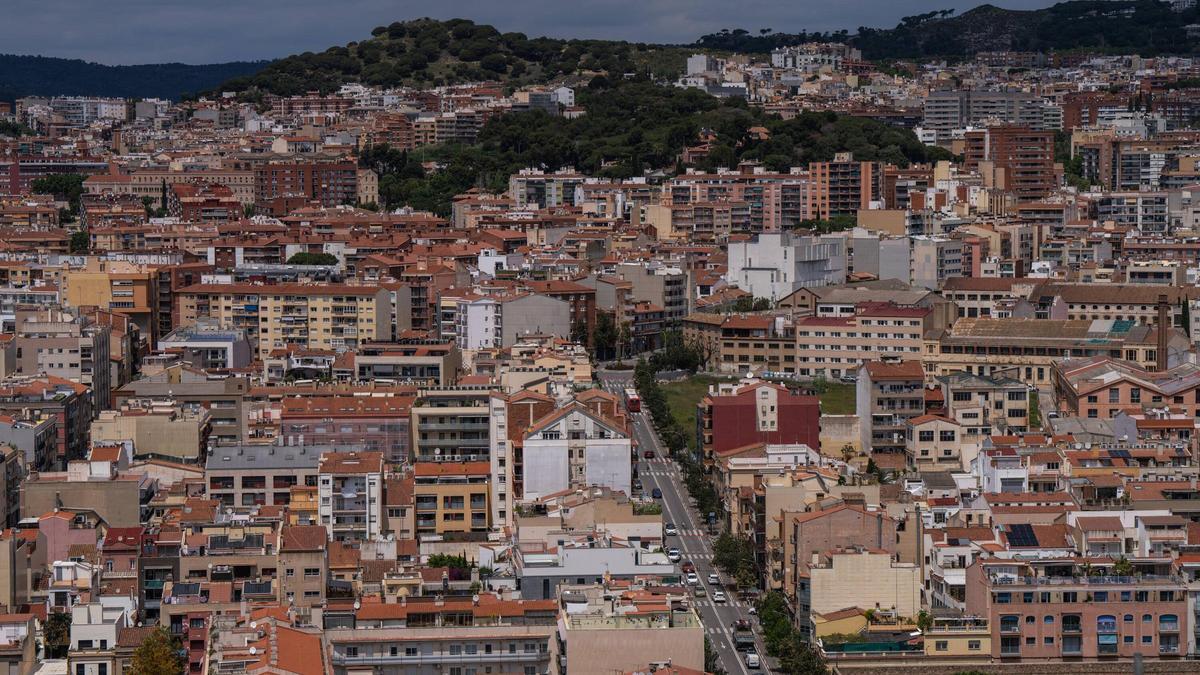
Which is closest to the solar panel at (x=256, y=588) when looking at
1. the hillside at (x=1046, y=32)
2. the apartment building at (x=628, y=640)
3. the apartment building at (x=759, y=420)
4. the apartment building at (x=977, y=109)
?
the apartment building at (x=628, y=640)

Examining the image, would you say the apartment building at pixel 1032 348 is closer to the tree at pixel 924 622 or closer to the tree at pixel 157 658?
the tree at pixel 924 622

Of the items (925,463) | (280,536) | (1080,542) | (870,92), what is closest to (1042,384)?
(925,463)

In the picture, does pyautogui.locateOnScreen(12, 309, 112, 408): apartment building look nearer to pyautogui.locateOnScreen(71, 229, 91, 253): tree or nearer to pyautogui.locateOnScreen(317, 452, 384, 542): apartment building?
pyautogui.locateOnScreen(317, 452, 384, 542): apartment building

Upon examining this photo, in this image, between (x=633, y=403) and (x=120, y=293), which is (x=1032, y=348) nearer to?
(x=633, y=403)

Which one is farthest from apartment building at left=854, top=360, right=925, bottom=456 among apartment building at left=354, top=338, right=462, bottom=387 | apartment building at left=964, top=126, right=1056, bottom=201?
apartment building at left=964, top=126, right=1056, bottom=201

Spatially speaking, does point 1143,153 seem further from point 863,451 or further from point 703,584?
point 703,584

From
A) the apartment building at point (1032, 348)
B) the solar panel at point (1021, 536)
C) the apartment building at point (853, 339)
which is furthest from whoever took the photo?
the apartment building at point (853, 339)

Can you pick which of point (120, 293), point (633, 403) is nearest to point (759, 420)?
point (633, 403)
